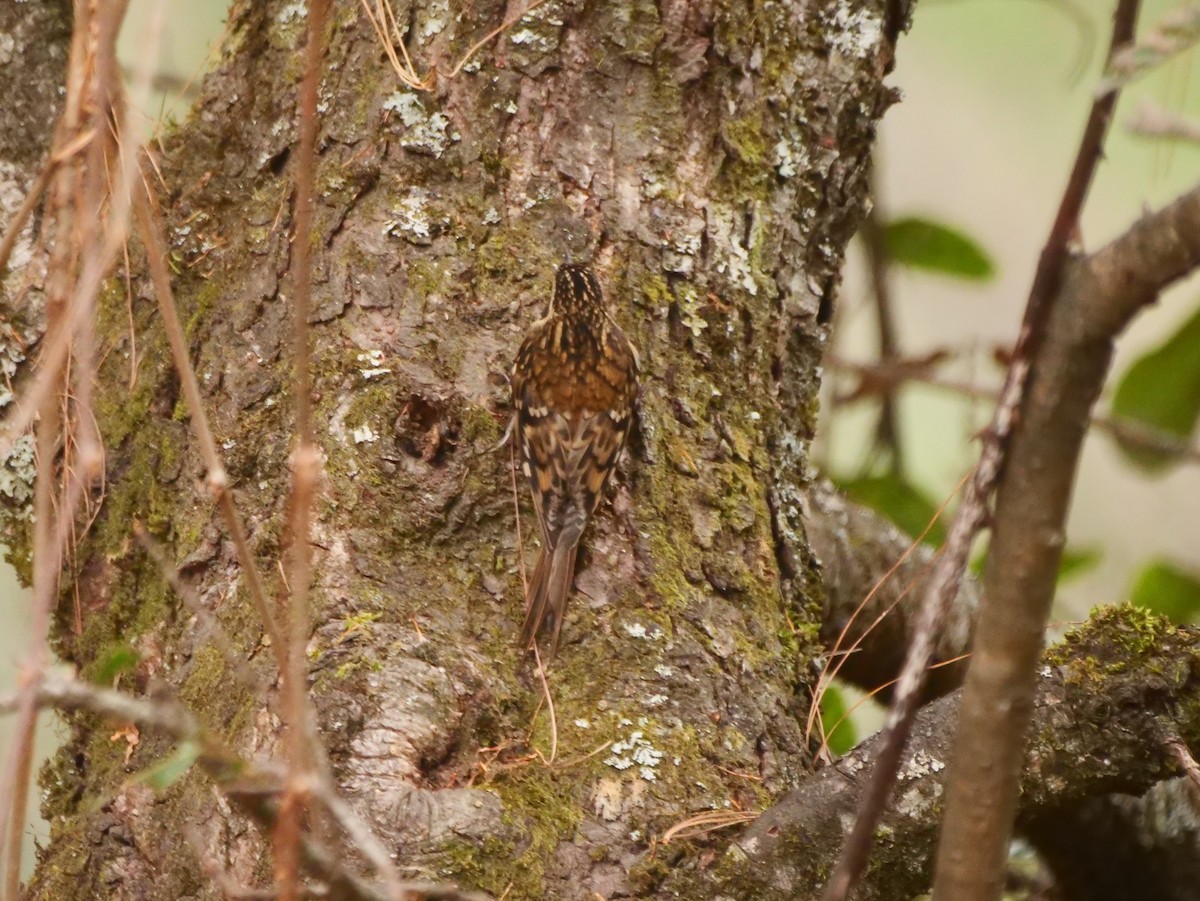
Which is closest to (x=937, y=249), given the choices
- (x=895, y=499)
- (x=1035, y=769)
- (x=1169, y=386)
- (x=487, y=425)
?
(x=895, y=499)

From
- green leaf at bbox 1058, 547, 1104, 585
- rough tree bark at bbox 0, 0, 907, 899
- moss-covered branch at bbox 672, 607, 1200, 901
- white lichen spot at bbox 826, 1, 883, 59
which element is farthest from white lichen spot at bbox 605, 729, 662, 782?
green leaf at bbox 1058, 547, 1104, 585

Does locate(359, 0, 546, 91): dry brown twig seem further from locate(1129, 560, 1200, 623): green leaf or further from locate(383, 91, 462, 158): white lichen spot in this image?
locate(1129, 560, 1200, 623): green leaf

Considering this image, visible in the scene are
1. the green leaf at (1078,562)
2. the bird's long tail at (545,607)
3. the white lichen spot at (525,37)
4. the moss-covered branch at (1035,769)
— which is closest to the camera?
the moss-covered branch at (1035,769)

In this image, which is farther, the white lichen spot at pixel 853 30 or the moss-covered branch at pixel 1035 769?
the white lichen spot at pixel 853 30

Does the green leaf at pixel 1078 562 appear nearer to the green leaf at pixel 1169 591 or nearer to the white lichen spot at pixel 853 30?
the green leaf at pixel 1169 591

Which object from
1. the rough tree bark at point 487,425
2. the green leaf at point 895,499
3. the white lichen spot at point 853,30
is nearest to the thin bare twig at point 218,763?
the rough tree bark at point 487,425

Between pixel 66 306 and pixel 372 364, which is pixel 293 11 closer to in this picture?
pixel 372 364

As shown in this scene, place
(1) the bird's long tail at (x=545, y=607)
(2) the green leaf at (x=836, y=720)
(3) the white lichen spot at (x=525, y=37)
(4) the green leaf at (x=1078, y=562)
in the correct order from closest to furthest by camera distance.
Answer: (1) the bird's long tail at (x=545, y=607) → (3) the white lichen spot at (x=525, y=37) → (2) the green leaf at (x=836, y=720) → (4) the green leaf at (x=1078, y=562)

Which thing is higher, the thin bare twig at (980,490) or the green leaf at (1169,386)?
the green leaf at (1169,386)
